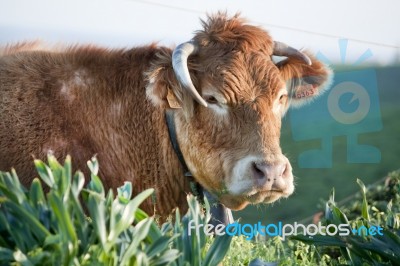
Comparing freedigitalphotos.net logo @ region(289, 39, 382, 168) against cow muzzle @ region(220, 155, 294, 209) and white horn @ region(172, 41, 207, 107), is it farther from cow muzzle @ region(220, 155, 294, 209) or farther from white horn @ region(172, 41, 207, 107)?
cow muzzle @ region(220, 155, 294, 209)

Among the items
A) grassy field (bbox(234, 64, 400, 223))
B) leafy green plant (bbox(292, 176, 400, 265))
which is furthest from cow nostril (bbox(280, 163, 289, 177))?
grassy field (bbox(234, 64, 400, 223))

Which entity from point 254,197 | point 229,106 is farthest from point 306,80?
point 254,197

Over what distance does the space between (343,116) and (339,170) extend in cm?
319

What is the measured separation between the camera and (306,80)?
19.4 feet

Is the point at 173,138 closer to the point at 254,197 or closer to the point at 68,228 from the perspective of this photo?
the point at 254,197

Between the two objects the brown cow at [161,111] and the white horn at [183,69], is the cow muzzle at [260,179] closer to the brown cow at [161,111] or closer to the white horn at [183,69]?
the brown cow at [161,111]

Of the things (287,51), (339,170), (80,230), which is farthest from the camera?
(339,170)

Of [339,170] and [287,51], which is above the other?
[287,51]

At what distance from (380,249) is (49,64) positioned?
2725 mm

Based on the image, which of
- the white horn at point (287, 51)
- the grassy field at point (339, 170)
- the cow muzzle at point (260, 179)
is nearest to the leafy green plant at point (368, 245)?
the cow muzzle at point (260, 179)

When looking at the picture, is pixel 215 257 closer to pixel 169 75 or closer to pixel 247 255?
pixel 247 255

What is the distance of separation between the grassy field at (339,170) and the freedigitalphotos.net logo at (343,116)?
47 centimetres

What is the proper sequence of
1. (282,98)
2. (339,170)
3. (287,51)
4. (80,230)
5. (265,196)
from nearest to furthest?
(80,230) → (265,196) → (282,98) → (287,51) → (339,170)

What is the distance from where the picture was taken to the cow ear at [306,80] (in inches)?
226
